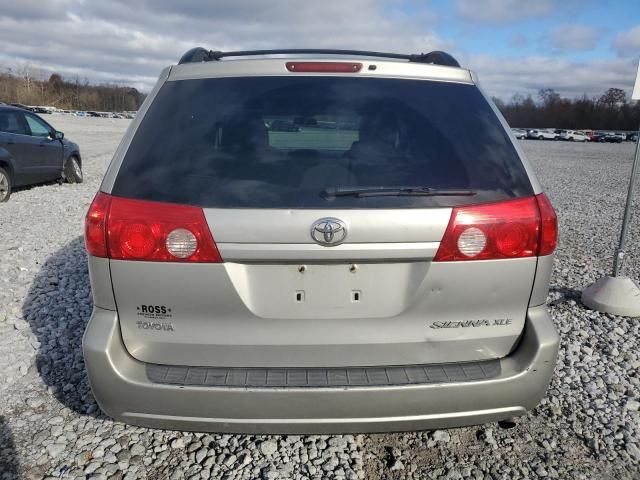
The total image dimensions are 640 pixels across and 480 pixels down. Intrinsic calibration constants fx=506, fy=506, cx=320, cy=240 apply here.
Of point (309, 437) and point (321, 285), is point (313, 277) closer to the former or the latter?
point (321, 285)

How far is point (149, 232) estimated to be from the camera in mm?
2012

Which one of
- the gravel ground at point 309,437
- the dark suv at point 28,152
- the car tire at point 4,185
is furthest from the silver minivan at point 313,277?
→ the dark suv at point 28,152

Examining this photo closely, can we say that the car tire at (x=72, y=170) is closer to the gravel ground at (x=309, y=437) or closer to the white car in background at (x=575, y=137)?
the gravel ground at (x=309, y=437)

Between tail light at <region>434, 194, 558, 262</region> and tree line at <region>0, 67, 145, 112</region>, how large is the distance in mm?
103104

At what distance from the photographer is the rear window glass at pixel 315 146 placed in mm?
2037

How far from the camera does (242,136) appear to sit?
2.19m

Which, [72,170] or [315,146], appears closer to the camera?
[315,146]

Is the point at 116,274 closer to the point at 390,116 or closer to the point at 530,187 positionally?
the point at 390,116

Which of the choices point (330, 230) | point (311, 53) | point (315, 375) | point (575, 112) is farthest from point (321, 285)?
point (575, 112)

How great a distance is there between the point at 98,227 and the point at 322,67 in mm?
1190

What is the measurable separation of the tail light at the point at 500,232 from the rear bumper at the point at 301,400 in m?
0.36

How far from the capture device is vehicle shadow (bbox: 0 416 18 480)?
2434 millimetres

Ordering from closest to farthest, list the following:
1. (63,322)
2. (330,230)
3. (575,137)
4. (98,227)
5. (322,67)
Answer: (330,230)
(98,227)
(322,67)
(63,322)
(575,137)

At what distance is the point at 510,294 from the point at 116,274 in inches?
64.1
